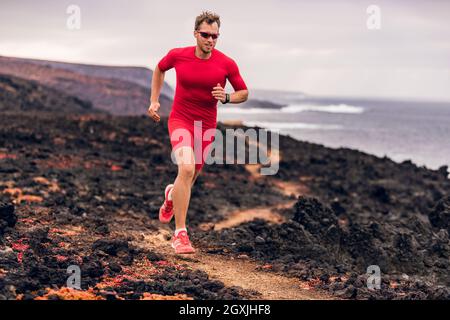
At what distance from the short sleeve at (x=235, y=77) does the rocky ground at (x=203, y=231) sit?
8.30 ft

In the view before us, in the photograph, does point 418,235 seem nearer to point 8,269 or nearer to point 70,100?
point 8,269

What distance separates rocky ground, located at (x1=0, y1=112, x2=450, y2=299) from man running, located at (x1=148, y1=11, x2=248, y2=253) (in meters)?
1.28

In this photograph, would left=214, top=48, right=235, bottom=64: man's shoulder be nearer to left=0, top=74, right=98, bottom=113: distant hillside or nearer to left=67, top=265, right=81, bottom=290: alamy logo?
left=67, top=265, right=81, bottom=290: alamy logo

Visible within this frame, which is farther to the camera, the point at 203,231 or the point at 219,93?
the point at 203,231

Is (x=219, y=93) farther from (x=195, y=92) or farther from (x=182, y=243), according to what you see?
(x=182, y=243)

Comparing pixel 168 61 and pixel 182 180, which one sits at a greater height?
pixel 168 61

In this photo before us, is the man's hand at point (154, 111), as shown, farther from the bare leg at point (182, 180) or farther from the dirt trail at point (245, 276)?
the dirt trail at point (245, 276)

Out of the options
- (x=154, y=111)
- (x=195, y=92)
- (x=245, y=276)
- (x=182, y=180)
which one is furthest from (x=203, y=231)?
(x=195, y=92)

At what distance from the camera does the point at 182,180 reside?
27.1ft

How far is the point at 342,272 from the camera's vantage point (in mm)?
10164

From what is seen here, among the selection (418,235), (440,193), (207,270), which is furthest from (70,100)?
(207,270)

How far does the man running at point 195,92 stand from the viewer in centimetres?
792

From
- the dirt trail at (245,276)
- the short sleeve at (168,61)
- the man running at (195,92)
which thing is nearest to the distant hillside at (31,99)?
the dirt trail at (245,276)

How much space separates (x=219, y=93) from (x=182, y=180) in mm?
1221
